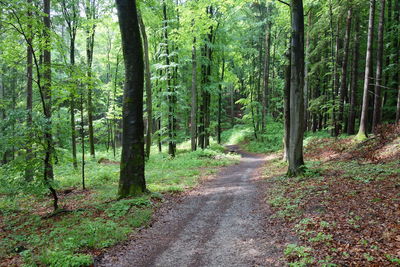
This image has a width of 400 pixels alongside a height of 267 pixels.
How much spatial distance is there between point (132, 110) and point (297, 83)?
631cm

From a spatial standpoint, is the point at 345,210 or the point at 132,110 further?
the point at 132,110

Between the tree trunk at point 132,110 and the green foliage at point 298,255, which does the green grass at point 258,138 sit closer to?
the tree trunk at point 132,110

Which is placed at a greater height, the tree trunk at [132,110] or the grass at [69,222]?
the tree trunk at [132,110]

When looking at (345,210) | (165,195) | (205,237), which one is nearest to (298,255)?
(205,237)

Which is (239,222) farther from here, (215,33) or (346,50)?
(215,33)

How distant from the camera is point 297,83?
32.2ft

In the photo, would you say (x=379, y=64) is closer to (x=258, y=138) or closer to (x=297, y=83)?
(x=297, y=83)

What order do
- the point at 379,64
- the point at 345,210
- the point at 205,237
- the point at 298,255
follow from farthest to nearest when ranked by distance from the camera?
the point at 379,64 < the point at 345,210 < the point at 205,237 < the point at 298,255

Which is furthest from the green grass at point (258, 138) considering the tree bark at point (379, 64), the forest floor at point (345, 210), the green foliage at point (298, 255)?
the green foliage at point (298, 255)

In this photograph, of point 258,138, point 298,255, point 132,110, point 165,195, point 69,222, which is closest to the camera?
point 298,255

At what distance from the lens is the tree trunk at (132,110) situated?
8289mm

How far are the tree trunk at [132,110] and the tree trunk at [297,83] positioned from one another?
5.84 meters

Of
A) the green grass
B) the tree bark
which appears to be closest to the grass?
the tree bark

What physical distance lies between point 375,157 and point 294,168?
3.44 metres
